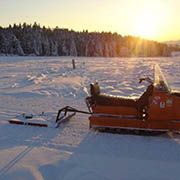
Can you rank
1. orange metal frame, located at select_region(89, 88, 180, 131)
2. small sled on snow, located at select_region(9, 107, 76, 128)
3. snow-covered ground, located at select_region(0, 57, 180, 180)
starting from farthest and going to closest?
1. small sled on snow, located at select_region(9, 107, 76, 128)
2. orange metal frame, located at select_region(89, 88, 180, 131)
3. snow-covered ground, located at select_region(0, 57, 180, 180)

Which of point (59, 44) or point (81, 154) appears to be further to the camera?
point (59, 44)

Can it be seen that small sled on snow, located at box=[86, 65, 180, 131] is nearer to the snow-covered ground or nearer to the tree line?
the snow-covered ground

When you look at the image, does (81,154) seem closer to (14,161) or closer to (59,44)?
(14,161)

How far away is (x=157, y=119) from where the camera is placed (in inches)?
273

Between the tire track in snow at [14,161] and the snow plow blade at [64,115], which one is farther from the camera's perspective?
the snow plow blade at [64,115]

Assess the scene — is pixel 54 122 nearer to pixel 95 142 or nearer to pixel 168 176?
pixel 95 142

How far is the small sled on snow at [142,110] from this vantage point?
6.80 metres

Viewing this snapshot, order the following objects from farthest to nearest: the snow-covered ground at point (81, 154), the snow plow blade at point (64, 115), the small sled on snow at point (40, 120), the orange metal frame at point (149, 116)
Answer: the snow plow blade at point (64, 115) < the small sled on snow at point (40, 120) < the orange metal frame at point (149, 116) < the snow-covered ground at point (81, 154)

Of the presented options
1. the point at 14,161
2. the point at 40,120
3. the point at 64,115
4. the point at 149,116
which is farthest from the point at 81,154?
the point at 64,115

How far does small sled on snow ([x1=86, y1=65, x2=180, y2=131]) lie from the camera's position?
22.3ft

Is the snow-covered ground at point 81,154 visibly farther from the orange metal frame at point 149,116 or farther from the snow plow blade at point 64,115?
the orange metal frame at point 149,116

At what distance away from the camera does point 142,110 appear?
7.18 m

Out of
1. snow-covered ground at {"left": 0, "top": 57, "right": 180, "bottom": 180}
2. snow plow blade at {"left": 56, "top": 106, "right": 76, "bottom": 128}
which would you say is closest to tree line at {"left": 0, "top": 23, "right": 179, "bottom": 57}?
snow plow blade at {"left": 56, "top": 106, "right": 76, "bottom": 128}

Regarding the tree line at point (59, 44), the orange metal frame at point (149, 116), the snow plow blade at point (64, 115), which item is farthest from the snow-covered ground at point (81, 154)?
the tree line at point (59, 44)
